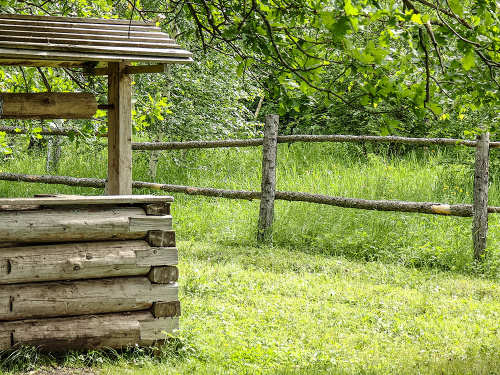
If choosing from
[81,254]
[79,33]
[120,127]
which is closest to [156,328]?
[81,254]

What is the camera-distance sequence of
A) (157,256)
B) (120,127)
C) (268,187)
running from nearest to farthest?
1. (157,256)
2. (120,127)
3. (268,187)

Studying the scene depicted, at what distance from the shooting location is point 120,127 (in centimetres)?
431

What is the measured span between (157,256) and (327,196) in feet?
13.1

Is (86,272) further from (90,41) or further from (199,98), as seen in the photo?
(199,98)

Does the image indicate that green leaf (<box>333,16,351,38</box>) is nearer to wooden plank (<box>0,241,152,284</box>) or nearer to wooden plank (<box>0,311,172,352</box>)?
wooden plank (<box>0,241,152,284</box>)

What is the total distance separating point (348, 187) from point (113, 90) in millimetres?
5005

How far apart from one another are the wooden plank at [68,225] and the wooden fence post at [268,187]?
12.8 ft

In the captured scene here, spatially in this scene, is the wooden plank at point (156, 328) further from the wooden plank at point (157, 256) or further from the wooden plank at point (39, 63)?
the wooden plank at point (39, 63)

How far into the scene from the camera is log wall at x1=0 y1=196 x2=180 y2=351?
357 cm

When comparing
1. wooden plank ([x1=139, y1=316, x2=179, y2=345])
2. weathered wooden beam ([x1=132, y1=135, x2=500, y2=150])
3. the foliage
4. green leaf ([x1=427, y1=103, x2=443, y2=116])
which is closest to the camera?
green leaf ([x1=427, y1=103, x2=443, y2=116])

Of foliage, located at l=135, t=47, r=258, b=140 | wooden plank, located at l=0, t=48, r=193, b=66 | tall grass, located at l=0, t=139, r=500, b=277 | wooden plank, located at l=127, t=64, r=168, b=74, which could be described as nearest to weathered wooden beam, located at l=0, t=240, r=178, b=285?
wooden plank, located at l=0, t=48, r=193, b=66

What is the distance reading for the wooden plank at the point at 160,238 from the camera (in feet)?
12.8

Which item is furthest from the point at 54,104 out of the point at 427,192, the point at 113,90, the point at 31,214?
the point at 427,192

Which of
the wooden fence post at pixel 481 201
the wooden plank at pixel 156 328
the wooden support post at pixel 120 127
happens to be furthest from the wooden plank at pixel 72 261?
the wooden fence post at pixel 481 201
